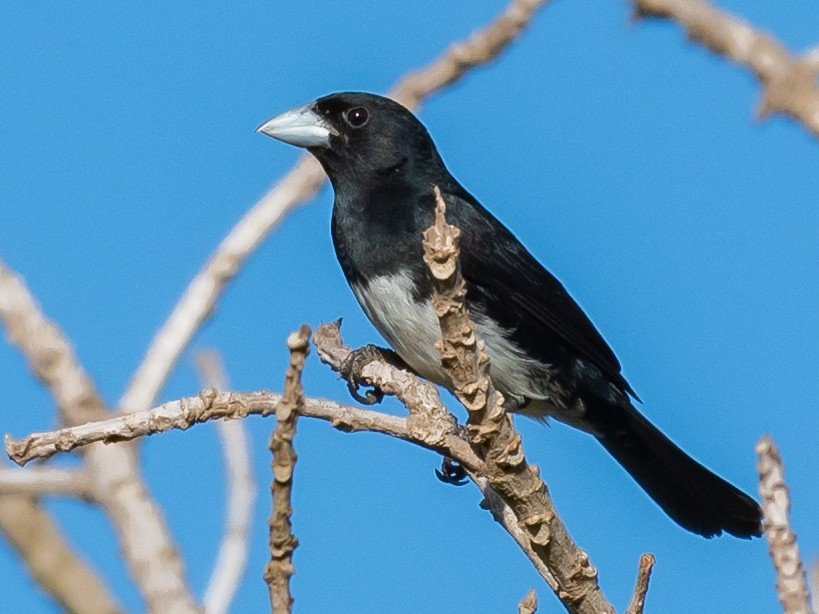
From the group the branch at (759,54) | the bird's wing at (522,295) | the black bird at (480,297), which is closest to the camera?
the branch at (759,54)

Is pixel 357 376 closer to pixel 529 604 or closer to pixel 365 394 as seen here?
pixel 365 394

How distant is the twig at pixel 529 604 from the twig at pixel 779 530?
0.48m

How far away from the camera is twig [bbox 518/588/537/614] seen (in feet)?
8.96

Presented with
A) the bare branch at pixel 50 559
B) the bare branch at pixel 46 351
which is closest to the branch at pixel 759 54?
the bare branch at pixel 46 351

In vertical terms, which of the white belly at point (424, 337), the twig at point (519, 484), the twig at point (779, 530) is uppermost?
the white belly at point (424, 337)

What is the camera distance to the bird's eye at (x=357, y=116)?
557 cm

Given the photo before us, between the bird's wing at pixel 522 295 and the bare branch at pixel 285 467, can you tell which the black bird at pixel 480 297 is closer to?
the bird's wing at pixel 522 295

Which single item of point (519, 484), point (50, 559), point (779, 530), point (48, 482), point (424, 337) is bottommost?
point (779, 530)

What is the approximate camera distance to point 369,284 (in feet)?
16.3

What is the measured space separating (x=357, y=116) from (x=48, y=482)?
5.87 feet

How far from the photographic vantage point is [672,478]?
549 cm

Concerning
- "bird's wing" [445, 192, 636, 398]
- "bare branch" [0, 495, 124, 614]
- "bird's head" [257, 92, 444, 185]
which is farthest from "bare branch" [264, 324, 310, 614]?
"bird's head" [257, 92, 444, 185]

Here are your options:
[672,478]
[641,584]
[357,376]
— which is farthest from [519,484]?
[672,478]

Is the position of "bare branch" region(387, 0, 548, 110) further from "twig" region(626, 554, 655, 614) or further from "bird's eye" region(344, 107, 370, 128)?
"twig" region(626, 554, 655, 614)
